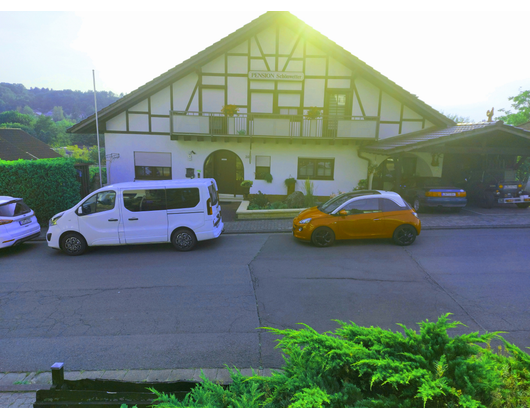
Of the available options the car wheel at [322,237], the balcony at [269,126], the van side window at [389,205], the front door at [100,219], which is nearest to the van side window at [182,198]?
the front door at [100,219]

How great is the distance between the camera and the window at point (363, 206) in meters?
10.6

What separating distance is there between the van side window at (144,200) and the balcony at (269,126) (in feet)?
26.1

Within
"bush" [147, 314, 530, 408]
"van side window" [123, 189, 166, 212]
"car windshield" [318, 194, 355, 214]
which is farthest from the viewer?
"car windshield" [318, 194, 355, 214]

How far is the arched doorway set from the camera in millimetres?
19391

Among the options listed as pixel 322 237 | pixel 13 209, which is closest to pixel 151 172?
pixel 13 209

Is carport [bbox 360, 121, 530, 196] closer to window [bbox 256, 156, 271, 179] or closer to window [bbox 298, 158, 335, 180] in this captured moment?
window [bbox 298, 158, 335, 180]

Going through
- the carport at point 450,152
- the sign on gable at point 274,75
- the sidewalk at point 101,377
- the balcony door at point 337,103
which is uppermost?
the sign on gable at point 274,75

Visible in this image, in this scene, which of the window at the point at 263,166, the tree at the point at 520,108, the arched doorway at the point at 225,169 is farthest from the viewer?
the tree at the point at 520,108

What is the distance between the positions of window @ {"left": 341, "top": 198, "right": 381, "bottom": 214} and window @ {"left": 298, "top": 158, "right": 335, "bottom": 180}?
28.5 feet

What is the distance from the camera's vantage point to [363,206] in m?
10.7

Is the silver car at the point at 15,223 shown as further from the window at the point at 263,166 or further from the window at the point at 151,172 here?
the window at the point at 263,166

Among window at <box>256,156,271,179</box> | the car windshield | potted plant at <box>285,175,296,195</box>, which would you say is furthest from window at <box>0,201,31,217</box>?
potted plant at <box>285,175,296,195</box>

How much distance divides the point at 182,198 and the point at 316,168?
10401 millimetres

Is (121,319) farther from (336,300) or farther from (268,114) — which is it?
(268,114)
